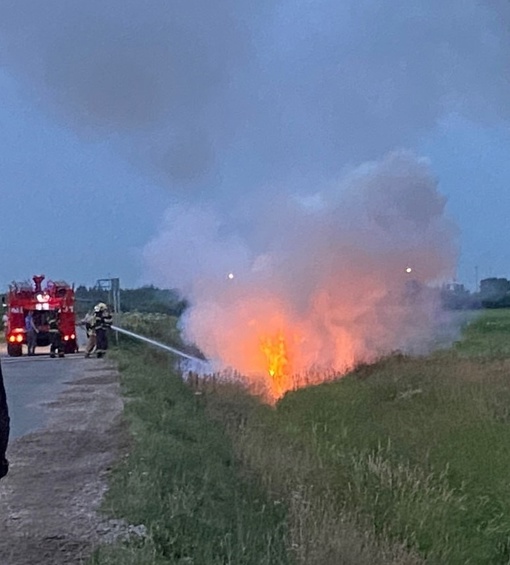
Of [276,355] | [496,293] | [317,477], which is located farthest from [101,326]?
[496,293]

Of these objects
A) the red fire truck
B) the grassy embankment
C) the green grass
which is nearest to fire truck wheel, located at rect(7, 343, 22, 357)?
the red fire truck

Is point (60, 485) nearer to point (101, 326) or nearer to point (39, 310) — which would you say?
point (101, 326)

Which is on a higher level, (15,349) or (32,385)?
(15,349)

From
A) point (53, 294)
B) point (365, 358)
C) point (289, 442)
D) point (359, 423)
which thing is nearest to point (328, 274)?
point (365, 358)

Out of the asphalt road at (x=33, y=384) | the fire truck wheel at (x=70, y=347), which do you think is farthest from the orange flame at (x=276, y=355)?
the fire truck wheel at (x=70, y=347)

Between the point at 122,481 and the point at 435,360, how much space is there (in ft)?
61.1

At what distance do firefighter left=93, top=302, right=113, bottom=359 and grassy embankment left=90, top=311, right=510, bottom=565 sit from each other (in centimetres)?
966

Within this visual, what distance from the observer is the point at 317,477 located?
448 inches

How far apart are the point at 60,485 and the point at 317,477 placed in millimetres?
3175

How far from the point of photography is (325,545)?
8.08 metres

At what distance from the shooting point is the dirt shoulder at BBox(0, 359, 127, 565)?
287 inches

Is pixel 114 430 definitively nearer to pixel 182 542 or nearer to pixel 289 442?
pixel 289 442

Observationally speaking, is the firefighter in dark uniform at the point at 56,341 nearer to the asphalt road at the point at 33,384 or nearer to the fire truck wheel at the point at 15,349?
the asphalt road at the point at 33,384

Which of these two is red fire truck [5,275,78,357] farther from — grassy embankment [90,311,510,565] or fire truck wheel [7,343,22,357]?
grassy embankment [90,311,510,565]
